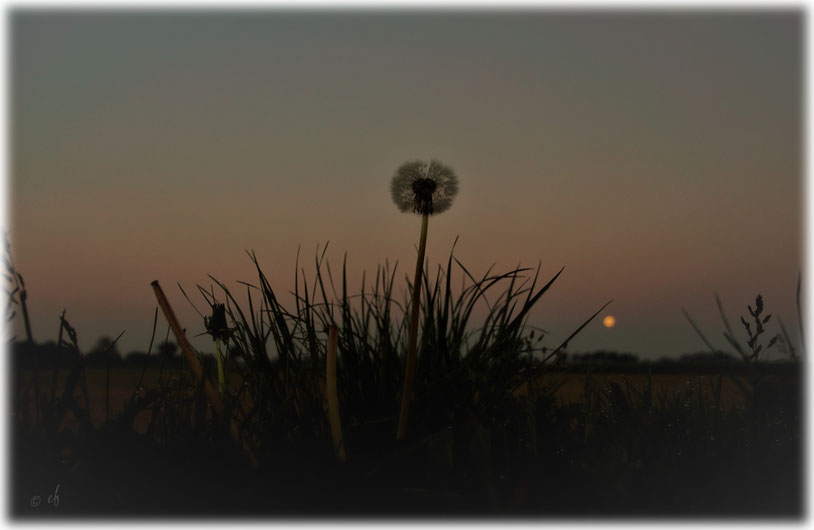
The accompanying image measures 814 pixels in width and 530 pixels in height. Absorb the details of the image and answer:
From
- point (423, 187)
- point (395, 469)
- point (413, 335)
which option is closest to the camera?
point (413, 335)

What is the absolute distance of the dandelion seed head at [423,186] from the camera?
281 cm

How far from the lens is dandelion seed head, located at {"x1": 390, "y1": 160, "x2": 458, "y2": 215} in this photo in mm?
2809

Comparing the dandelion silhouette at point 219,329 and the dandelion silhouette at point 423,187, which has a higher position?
the dandelion silhouette at point 423,187

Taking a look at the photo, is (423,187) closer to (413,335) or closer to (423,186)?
(423,186)

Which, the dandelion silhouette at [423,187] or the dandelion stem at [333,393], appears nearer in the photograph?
the dandelion stem at [333,393]

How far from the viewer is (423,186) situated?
279 centimetres

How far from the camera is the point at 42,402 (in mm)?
2570

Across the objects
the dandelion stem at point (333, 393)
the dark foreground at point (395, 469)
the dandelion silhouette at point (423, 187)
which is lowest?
the dark foreground at point (395, 469)

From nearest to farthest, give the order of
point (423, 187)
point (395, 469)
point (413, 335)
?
point (413, 335) < point (395, 469) < point (423, 187)

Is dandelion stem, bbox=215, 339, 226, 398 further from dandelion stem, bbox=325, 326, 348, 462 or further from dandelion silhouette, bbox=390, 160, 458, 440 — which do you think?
dandelion silhouette, bbox=390, 160, 458, 440

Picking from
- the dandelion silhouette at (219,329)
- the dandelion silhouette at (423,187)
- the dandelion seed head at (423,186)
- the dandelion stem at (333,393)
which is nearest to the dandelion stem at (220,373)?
the dandelion silhouette at (219,329)

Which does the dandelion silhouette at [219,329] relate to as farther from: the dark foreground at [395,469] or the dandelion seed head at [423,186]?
the dandelion seed head at [423,186]

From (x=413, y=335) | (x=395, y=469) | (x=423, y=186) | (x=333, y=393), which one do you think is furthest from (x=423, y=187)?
(x=395, y=469)

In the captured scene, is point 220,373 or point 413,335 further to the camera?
point 220,373
